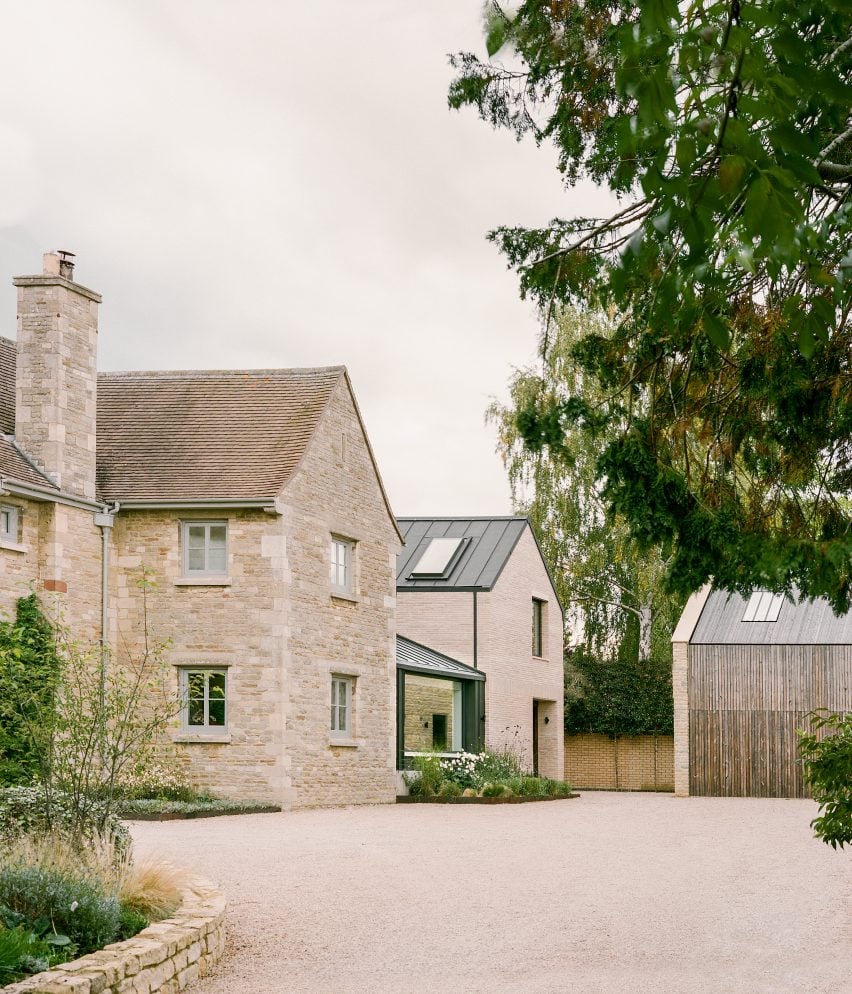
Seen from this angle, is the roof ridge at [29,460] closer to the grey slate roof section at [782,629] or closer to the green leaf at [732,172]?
the grey slate roof section at [782,629]

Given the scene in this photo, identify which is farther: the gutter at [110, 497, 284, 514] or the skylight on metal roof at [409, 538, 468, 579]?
the skylight on metal roof at [409, 538, 468, 579]

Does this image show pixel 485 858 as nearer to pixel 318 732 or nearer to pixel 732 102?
pixel 318 732

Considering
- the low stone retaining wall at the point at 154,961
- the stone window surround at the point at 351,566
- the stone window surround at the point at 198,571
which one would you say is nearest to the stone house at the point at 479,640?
the stone window surround at the point at 351,566

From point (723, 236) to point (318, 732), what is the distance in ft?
62.9

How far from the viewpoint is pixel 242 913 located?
955 cm

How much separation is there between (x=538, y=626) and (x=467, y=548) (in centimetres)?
324

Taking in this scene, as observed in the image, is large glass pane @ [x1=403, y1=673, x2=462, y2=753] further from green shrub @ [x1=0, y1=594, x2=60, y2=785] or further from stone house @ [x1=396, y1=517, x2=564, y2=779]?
green shrub @ [x1=0, y1=594, x2=60, y2=785]

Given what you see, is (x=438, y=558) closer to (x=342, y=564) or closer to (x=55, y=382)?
(x=342, y=564)

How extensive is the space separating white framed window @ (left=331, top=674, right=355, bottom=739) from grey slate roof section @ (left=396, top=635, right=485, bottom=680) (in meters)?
1.92

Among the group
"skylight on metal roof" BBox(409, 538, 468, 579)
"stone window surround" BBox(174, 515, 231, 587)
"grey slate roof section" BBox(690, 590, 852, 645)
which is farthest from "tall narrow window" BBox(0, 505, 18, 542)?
"grey slate roof section" BBox(690, 590, 852, 645)

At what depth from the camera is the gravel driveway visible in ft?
24.2

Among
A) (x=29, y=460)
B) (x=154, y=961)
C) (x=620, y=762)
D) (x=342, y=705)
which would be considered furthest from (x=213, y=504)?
(x=620, y=762)

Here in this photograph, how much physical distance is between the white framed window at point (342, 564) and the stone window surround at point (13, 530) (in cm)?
591

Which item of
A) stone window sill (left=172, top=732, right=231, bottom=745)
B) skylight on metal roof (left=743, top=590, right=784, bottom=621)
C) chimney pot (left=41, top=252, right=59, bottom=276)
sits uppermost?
chimney pot (left=41, top=252, right=59, bottom=276)
